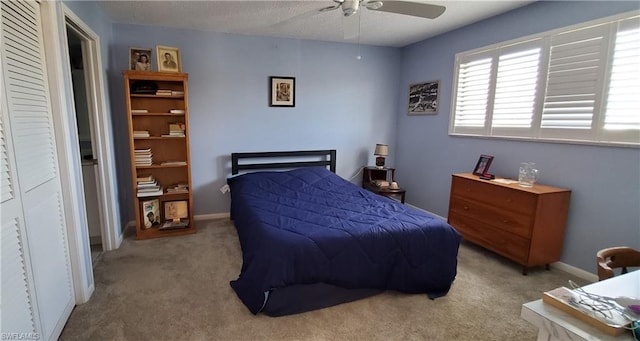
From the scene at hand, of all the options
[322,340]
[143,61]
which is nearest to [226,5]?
[143,61]

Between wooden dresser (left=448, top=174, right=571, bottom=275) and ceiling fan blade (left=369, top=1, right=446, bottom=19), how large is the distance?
5.41ft

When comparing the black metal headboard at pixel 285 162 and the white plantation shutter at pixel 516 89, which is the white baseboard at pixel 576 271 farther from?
the black metal headboard at pixel 285 162

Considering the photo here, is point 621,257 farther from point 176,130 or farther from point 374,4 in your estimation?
point 176,130

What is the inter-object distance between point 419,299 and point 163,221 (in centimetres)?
296

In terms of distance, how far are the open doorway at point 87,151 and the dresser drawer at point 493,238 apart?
3.63m

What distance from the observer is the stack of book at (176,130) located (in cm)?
339

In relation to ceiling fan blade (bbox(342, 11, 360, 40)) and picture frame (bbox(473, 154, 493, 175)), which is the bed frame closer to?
picture frame (bbox(473, 154, 493, 175))

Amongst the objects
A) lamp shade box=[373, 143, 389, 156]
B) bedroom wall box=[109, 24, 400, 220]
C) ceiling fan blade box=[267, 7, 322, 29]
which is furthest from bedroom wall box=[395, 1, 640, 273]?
ceiling fan blade box=[267, 7, 322, 29]

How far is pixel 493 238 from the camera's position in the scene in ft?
9.41

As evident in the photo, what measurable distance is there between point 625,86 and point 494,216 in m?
1.39

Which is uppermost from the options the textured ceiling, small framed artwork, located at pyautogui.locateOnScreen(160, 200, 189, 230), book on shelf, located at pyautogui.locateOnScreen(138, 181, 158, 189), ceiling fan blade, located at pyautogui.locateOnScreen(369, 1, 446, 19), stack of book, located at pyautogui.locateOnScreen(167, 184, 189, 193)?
the textured ceiling

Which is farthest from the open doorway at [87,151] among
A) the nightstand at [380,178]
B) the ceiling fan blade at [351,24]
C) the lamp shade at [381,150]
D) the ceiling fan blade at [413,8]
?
the lamp shade at [381,150]

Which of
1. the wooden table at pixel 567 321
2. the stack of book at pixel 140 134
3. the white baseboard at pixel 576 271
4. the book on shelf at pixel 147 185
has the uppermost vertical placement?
the stack of book at pixel 140 134

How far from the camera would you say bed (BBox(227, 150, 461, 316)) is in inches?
78.9
